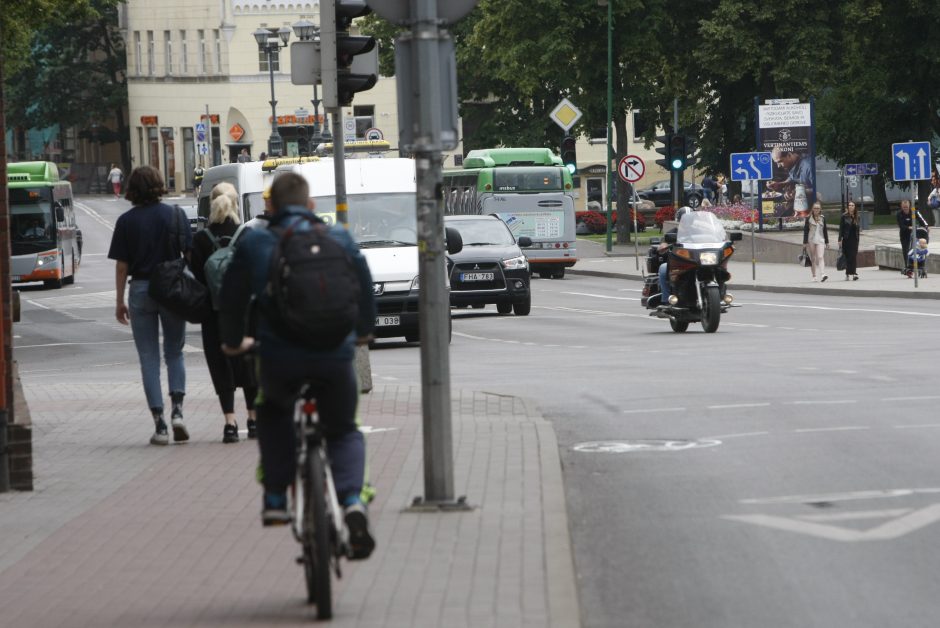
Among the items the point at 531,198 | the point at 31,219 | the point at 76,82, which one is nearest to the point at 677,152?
the point at 531,198

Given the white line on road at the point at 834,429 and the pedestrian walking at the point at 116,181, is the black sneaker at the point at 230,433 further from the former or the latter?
the pedestrian walking at the point at 116,181

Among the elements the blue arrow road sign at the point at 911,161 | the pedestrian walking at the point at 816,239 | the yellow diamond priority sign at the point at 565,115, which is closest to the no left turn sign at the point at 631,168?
the yellow diamond priority sign at the point at 565,115

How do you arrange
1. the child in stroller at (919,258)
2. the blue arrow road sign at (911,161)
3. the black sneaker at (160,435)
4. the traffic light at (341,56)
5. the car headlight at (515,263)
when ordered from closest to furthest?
the black sneaker at (160,435), the traffic light at (341,56), the car headlight at (515,263), the blue arrow road sign at (911,161), the child in stroller at (919,258)

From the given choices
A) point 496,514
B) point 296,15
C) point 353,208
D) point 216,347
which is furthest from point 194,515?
point 296,15

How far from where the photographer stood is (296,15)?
99.8 metres

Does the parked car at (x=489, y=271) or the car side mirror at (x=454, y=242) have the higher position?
the car side mirror at (x=454, y=242)

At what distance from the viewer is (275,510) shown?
7.27 metres

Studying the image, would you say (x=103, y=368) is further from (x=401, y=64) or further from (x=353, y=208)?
(x=401, y=64)

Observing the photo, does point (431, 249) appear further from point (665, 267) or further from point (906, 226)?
point (906, 226)

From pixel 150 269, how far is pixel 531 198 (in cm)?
3715

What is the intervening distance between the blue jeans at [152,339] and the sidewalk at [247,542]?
40 centimetres

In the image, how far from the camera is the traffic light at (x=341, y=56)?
1398 centimetres

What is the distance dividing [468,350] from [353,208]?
2.68 meters

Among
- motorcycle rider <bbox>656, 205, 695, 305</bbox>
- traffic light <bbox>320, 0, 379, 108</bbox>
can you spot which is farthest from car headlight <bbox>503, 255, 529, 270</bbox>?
traffic light <bbox>320, 0, 379, 108</bbox>
